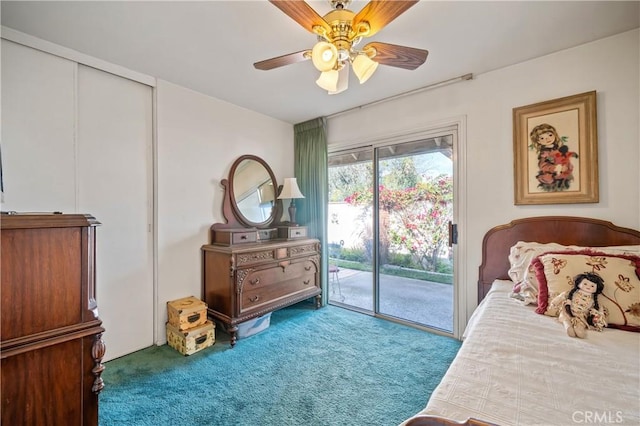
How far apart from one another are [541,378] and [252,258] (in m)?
2.17

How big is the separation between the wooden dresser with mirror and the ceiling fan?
1.62 m

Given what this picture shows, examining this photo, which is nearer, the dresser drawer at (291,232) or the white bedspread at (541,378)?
the white bedspread at (541,378)

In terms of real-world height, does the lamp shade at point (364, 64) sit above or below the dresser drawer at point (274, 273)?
above

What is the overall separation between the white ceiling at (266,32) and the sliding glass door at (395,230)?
840mm

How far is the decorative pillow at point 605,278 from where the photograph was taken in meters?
1.36

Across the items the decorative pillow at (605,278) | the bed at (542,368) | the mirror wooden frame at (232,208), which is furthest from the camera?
the mirror wooden frame at (232,208)

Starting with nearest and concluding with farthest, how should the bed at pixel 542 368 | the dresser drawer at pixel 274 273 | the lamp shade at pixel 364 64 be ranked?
the bed at pixel 542 368 < the lamp shade at pixel 364 64 < the dresser drawer at pixel 274 273

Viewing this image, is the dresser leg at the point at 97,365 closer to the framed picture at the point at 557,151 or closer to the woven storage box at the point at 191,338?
the woven storage box at the point at 191,338

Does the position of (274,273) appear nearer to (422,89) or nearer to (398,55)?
(398,55)

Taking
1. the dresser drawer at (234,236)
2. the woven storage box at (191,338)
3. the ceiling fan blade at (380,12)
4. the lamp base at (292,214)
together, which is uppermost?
the ceiling fan blade at (380,12)

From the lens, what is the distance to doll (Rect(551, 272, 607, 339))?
4.30 feet

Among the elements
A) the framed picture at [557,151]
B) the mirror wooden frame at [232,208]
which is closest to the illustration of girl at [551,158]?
the framed picture at [557,151]

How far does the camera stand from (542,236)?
6.85 feet

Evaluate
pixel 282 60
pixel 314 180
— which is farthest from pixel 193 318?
pixel 282 60
